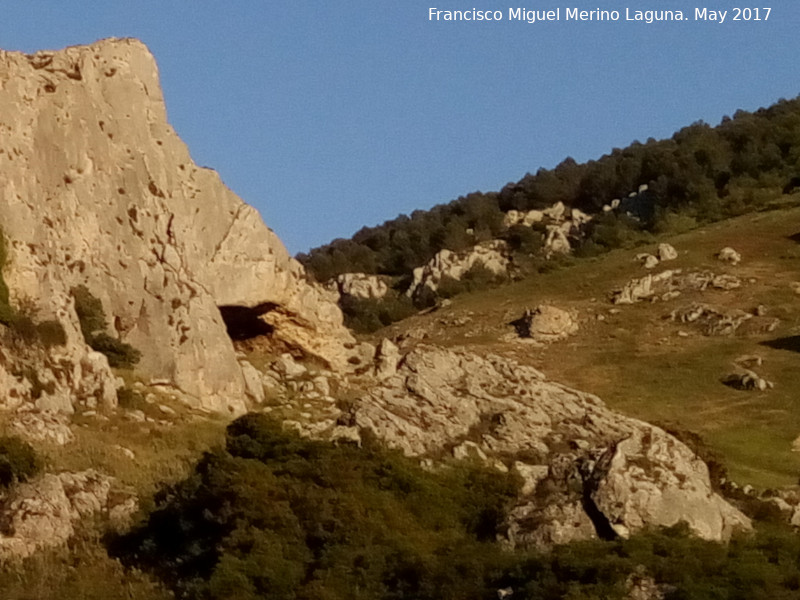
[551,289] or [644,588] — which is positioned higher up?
[551,289]

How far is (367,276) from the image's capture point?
67688mm

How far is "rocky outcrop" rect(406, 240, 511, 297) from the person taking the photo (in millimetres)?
64000

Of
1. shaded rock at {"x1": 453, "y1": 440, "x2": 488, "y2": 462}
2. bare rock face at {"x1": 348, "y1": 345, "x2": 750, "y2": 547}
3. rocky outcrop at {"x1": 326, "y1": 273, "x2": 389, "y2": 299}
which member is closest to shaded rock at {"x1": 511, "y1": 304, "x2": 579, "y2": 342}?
rocky outcrop at {"x1": 326, "y1": 273, "x2": 389, "y2": 299}

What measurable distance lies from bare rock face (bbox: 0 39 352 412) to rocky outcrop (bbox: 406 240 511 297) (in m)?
33.5

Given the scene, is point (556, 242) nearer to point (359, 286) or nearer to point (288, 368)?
point (359, 286)

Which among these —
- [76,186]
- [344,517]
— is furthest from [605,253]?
[344,517]

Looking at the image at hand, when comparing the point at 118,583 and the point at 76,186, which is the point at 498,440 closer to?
the point at 118,583

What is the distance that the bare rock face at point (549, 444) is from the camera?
1994 centimetres

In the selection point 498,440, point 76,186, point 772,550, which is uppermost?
point 76,186

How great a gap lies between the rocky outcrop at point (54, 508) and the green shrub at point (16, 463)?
24cm

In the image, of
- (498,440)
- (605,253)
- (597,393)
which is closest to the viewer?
(498,440)

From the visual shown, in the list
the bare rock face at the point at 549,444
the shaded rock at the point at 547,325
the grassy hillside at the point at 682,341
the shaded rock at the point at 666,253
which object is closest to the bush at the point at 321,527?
the bare rock face at the point at 549,444

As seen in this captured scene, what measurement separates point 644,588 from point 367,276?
50.6m

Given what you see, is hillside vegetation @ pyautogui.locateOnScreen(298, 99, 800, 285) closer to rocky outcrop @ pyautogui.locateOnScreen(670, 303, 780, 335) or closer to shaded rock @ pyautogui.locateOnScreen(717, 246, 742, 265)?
shaded rock @ pyautogui.locateOnScreen(717, 246, 742, 265)
